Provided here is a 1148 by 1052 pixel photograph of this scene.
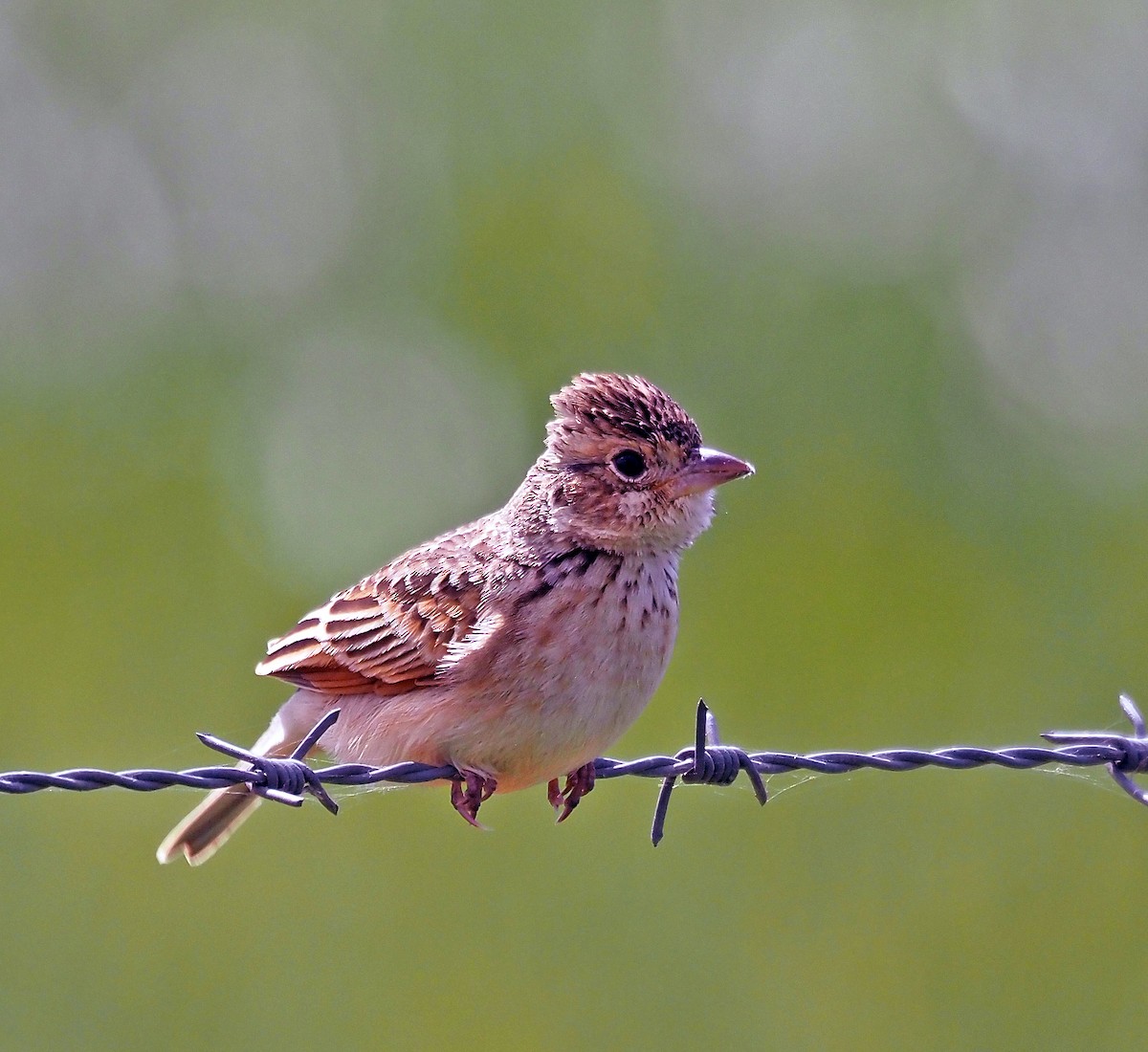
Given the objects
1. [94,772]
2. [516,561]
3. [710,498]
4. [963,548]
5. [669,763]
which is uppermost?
[963,548]

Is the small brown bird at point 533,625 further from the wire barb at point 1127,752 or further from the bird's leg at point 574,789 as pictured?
the wire barb at point 1127,752

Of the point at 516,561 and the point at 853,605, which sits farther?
the point at 853,605

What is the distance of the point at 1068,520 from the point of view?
52.3 feet

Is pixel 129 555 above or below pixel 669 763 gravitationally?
above

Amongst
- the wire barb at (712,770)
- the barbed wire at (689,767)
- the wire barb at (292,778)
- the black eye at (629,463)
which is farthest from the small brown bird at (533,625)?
the wire barb at (292,778)

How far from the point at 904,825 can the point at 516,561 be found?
7250 millimetres

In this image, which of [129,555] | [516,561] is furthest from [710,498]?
[129,555]

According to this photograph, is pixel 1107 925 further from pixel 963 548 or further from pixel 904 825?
pixel 963 548

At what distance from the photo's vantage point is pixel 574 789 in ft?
21.5

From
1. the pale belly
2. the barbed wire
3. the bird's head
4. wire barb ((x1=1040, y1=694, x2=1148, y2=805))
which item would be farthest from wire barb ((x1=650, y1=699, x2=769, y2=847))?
wire barb ((x1=1040, y1=694, x2=1148, y2=805))

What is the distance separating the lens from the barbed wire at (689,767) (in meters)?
4.97

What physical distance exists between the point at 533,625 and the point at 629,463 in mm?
865

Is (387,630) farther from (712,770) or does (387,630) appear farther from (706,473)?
(712,770)

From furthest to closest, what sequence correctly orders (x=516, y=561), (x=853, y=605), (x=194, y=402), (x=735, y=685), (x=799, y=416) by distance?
(x=194, y=402) < (x=799, y=416) < (x=853, y=605) < (x=735, y=685) < (x=516, y=561)
